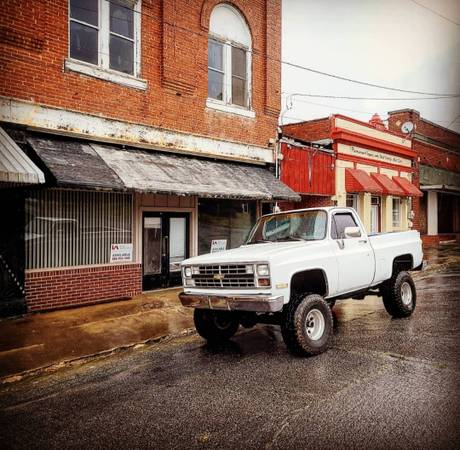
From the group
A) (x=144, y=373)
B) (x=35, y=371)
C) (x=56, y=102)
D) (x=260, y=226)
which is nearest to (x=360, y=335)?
(x=260, y=226)

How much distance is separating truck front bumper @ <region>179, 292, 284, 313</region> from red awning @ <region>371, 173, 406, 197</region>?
15.1 m

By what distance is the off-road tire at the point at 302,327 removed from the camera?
5336mm

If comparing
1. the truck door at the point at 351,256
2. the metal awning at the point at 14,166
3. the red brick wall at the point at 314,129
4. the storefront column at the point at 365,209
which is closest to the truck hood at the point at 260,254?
the truck door at the point at 351,256

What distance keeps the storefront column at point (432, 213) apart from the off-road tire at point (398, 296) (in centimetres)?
1921

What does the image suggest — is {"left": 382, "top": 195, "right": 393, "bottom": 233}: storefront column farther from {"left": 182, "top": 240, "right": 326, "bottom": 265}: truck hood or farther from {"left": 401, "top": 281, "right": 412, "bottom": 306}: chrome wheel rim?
{"left": 182, "top": 240, "right": 326, "bottom": 265}: truck hood

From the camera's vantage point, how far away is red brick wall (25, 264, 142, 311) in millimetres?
8414

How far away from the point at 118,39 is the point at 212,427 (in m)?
9.24

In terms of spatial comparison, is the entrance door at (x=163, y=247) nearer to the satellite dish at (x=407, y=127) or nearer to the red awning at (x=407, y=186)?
the red awning at (x=407, y=186)

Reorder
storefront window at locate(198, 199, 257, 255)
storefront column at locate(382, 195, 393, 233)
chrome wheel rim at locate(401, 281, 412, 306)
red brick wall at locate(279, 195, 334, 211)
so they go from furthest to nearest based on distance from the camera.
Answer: storefront column at locate(382, 195, 393, 233) → red brick wall at locate(279, 195, 334, 211) → storefront window at locate(198, 199, 257, 255) → chrome wheel rim at locate(401, 281, 412, 306)

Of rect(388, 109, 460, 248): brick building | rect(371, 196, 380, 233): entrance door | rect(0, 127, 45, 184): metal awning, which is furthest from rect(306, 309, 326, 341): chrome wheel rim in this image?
rect(388, 109, 460, 248): brick building

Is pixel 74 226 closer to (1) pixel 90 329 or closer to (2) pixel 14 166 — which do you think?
(2) pixel 14 166

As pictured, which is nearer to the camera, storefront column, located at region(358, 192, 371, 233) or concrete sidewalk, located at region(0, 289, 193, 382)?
concrete sidewalk, located at region(0, 289, 193, 382)

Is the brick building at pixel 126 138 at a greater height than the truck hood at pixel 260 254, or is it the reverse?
the brick building at pixel 126 138

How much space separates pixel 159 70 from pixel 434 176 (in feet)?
65.8
